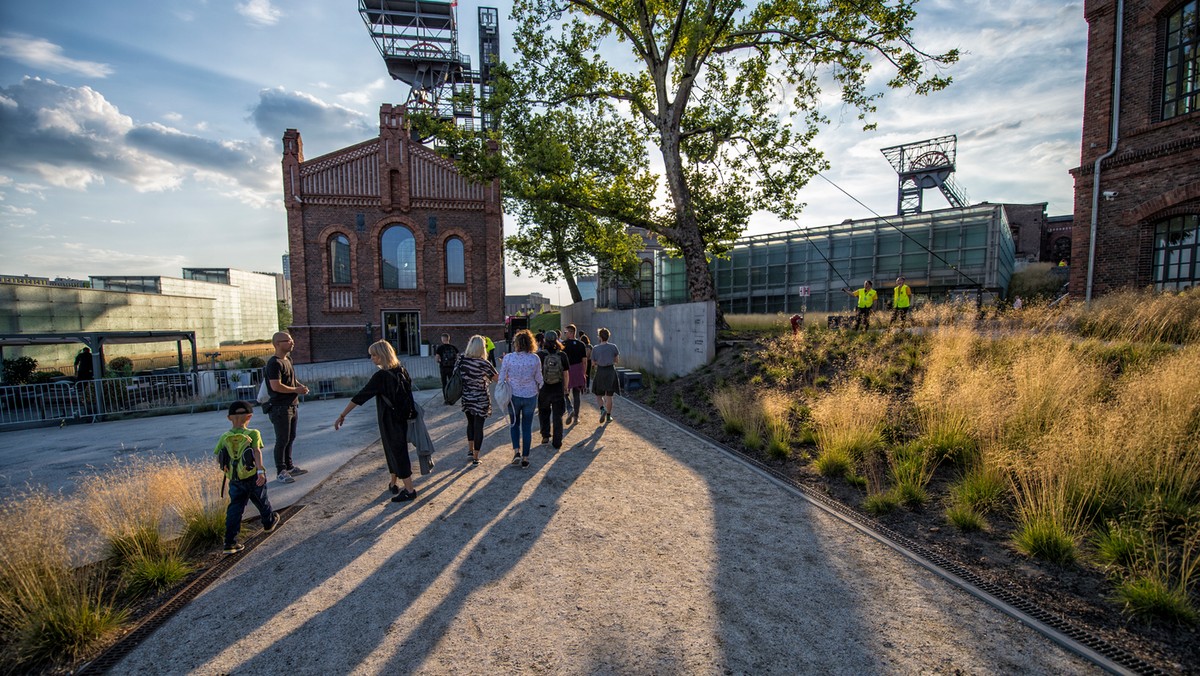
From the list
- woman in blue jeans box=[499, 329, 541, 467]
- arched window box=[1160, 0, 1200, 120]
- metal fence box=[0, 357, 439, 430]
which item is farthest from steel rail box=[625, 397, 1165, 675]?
arched window box=[1160, 0, 1200, 120]

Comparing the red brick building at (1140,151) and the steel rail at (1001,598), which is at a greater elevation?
the red brick building at (1140,151)

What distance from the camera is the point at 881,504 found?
15.4ft

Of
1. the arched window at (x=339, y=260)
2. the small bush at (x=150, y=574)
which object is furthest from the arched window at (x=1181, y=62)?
the arched window at (x=339, y=260)

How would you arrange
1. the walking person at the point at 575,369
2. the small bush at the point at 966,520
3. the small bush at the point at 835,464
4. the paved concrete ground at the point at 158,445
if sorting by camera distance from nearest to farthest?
the small bush at the point at 966,520 → the small bush at the point at 835,464 → the paved concrete ground at the point at 158,445 → the walking person at the point at 575,369

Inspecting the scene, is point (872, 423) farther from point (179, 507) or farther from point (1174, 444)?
point (179, 507)

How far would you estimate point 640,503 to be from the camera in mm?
5105

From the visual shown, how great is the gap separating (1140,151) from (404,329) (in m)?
26.6

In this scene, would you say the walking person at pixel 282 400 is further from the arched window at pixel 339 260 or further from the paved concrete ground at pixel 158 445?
the arched window at pixel 339 260

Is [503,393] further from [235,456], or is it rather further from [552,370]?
[235,456]

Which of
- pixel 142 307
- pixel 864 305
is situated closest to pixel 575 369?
pixel 864 305

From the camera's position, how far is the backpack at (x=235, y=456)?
13.9 feet

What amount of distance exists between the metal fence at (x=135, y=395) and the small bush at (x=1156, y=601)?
590 inches

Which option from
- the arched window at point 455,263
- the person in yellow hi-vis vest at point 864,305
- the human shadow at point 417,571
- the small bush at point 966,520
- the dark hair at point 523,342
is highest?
the arched window at point 455,263

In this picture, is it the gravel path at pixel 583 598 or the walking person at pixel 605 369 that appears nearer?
the gravel path at pixel 583 598
